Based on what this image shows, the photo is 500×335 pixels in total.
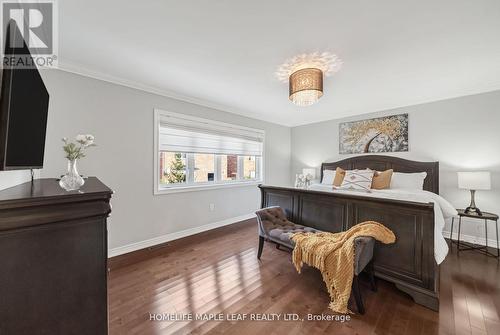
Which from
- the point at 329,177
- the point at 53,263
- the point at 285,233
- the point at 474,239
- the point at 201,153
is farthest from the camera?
the point at 329,177

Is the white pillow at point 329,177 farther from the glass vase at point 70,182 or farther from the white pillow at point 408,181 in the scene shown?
the glass vase at point 70,182

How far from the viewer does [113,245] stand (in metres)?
2.56

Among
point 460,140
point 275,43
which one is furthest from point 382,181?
point 275,43

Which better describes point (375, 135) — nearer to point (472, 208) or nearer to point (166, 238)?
point (472, 208)

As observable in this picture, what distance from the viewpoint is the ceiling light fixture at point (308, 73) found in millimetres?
2141

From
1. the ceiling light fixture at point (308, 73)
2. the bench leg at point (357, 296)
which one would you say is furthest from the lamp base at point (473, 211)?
the ceiling light fixture at point (308, 73)

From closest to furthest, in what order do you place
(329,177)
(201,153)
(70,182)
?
1. (70,182)
2. (201,153)
3. (329,177)

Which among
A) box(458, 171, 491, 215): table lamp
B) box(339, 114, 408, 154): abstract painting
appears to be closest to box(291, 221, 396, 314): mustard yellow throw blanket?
box(458, 171, 491, 215): table lamp

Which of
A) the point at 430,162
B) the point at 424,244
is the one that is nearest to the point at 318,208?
the point at 424,244

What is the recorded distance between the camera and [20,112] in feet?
3.20

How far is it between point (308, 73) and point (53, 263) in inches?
95.6

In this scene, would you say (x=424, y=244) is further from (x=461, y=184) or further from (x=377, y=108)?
(x=377, y=108)

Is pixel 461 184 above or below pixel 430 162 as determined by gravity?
below

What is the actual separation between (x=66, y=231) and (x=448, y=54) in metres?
3.45
